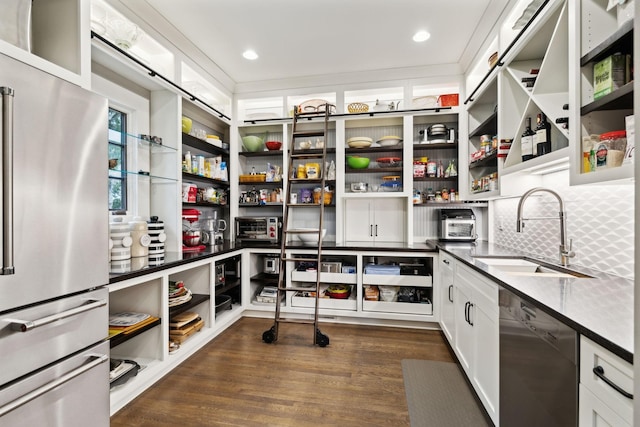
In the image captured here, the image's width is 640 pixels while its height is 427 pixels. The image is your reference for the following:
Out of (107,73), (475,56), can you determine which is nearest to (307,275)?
(107,73)

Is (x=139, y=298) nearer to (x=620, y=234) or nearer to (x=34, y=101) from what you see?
(x=34, y=101)

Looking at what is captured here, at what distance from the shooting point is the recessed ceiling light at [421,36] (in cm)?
276

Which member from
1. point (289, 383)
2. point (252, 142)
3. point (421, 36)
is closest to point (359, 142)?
point (421, 36)

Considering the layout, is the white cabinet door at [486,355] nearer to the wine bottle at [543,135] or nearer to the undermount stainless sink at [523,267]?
the undermount stainless sink at [523,267]

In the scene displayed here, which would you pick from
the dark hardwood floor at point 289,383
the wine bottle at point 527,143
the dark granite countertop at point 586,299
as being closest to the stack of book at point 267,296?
the dark hardwood floor at point 289,383

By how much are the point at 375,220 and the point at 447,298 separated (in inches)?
51.2

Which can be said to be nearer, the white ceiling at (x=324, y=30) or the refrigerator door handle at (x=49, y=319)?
the refrigerator door handle at (x=49, y=319)

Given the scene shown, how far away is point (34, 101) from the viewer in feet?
3.93

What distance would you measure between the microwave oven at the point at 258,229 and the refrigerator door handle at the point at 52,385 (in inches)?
85.0

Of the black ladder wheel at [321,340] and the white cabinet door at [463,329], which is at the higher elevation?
the white cabinet door at [463,329]

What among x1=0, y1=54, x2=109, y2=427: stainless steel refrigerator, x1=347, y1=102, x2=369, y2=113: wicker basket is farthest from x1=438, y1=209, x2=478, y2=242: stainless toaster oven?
x1=0, y1=54, x2=109, y2=427: stainless steel refrigerator

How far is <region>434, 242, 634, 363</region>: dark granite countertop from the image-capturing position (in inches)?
32.2

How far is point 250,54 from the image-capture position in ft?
10.2

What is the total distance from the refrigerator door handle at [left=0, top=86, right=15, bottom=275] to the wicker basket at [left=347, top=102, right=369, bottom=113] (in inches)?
117
